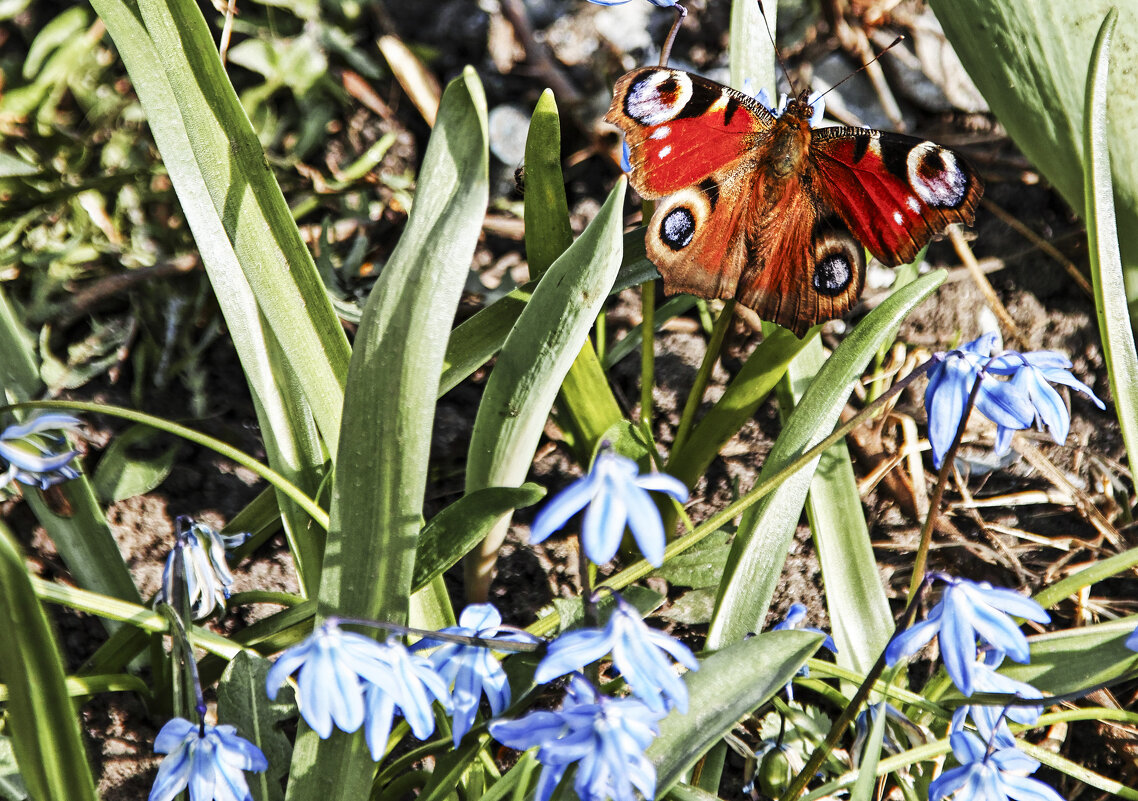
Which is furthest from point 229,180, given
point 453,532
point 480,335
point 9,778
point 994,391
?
point 994,391

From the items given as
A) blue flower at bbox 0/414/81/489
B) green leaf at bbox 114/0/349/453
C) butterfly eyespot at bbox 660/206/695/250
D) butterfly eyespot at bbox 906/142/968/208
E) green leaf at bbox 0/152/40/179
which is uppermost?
green leaf at bbox 0/152/40/179

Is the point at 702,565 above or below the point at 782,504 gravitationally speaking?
below

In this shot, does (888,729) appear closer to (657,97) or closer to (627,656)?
(627,656)

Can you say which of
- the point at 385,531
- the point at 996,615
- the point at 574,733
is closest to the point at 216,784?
the point at 385,531

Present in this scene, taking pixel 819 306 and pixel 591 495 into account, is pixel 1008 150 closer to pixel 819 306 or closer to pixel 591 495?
pixel 819 306

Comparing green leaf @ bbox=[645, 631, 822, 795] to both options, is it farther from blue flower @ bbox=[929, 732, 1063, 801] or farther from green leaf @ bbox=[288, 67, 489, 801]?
green leaf @ bbox=[288, 67, 489, 801]

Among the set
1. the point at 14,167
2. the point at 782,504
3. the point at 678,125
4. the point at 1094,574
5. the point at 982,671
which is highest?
the point at 14,167

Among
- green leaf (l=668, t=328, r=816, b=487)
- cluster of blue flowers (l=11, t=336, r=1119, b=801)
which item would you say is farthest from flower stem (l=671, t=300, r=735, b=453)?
cluster of blue flowers (l=11, t=336, r=1119, b=801)
